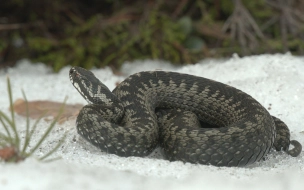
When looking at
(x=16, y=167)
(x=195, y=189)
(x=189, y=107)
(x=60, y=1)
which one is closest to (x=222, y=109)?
(x=189, y=107)

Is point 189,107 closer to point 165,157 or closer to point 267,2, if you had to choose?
point 165,157

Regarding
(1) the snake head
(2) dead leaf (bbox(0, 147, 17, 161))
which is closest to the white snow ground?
(2) dead leaf (bbox(0, 147, 17, 161))

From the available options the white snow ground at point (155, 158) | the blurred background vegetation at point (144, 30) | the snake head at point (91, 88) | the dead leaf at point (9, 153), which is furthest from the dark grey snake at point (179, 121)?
the blurred background vegetation at point (144, 30)

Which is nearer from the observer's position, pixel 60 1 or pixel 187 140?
pixel 187 140

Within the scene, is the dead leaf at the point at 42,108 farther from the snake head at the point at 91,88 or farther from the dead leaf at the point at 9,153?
the dead leaf at the point at 9,153

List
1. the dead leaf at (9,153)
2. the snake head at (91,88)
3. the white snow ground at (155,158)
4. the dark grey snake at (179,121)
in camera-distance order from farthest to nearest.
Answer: the snake head at (91,88), the dark grey snake at (179,121), the dead leaf at (9,153), the white snow ground at (155,158)

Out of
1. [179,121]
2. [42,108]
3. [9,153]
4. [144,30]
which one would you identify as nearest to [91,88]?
[179,121]
